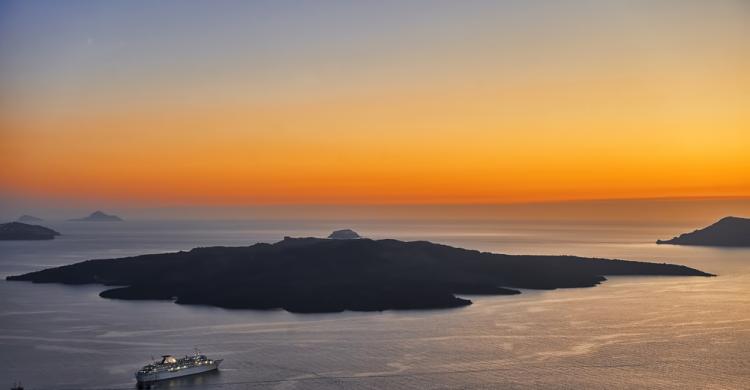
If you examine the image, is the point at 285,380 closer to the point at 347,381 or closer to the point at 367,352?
the point at 347,381

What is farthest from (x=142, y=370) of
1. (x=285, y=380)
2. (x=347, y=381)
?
(x=347, y=381)

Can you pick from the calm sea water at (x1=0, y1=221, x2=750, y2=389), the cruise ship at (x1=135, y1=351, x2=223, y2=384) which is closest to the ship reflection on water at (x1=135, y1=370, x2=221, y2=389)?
the calm sea water at (x1=0, y1=221, x2=750, y2=389)

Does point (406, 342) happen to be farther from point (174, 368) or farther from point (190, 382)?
point (174, 368)

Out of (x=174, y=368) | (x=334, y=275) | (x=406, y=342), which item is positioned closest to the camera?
(x=174, y=368)

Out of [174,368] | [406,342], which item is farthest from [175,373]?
[406,342]

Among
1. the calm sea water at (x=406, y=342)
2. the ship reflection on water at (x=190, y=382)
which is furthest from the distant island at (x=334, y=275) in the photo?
the ship reflection on water at (x=190, y=382)

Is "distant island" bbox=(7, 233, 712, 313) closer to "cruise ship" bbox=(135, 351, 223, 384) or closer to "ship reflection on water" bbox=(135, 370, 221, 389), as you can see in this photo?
"cruise ship" bbox=(135, 351, 223, 384)
